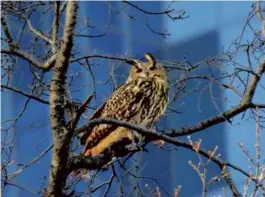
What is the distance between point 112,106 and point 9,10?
86 cm

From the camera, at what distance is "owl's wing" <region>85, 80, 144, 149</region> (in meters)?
6.14

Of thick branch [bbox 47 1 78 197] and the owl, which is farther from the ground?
the owl

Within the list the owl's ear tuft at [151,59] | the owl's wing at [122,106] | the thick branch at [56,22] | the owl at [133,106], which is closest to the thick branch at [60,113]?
the thick branch at [56,22]

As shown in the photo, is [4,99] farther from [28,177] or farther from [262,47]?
[262,47]

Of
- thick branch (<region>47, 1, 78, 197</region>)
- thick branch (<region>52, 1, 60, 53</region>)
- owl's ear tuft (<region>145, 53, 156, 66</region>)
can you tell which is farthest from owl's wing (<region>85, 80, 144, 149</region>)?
thick branch (<region>47, 1, 78, 197</region>)

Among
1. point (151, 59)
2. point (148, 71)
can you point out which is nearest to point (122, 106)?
point (148, 71)

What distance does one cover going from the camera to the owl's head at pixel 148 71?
669 centimetres

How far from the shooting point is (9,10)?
20.5ft

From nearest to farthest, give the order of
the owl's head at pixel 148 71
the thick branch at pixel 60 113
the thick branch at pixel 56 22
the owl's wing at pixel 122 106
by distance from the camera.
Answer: the thick branch at pixel 60 113, the thick branch at pixel 56 22, the owl's wing at pixel 122 106, the owl's head at pixel 148 71

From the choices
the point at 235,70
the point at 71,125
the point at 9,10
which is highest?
the point at 9,10

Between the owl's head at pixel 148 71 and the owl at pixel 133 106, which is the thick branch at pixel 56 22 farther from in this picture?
the owl's head at pixel 148 71

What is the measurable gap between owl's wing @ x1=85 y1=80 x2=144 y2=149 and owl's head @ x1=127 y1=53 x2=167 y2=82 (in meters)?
0.13

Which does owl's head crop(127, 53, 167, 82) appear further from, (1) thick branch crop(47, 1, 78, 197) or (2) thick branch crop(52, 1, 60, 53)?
(1) thick branch crop(47, 1, 78, 197)

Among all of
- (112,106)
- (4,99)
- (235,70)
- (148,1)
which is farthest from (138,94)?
(148,1)
